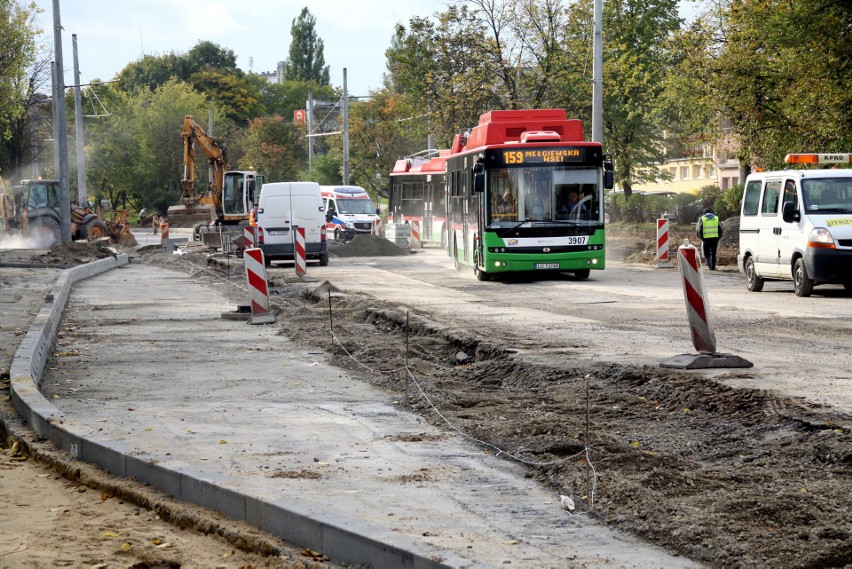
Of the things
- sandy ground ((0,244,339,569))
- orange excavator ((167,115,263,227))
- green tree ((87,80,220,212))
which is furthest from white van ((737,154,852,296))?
green tree ((87,80,220,212))

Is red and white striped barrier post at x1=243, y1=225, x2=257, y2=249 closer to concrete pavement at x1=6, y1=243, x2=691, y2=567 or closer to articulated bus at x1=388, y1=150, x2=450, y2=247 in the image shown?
articulated bus at x1=388, y1=150, x2=450, y2=247

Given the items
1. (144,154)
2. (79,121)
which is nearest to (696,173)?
(144,154)

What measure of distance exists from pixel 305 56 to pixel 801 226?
126 meters

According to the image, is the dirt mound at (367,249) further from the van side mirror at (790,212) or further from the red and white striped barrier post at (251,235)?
the van side mirror at (790,212)

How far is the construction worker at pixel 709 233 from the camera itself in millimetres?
30297

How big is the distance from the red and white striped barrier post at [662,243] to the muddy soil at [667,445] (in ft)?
63.8

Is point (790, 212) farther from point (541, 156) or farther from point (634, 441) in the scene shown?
point (634, 441)

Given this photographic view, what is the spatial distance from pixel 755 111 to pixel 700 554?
27.6 m

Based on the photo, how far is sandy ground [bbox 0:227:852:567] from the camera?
5.96 metres

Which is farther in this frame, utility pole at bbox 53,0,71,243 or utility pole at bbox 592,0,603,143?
utility pole at bbox 53,0,71,243

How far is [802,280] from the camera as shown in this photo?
21.4 meters

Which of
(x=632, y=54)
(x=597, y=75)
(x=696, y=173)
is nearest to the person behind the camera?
(x=597, y=75)

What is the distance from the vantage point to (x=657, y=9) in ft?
175

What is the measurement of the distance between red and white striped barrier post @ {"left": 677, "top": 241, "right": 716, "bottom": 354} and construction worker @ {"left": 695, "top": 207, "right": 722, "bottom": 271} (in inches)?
753
